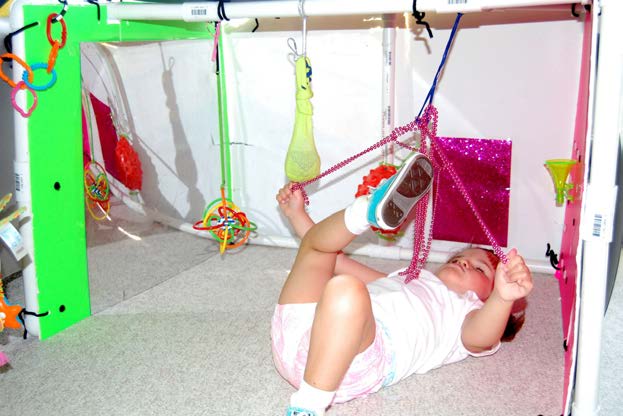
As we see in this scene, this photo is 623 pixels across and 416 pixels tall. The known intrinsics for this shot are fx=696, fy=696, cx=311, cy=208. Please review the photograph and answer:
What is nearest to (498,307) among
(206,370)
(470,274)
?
(470,274)

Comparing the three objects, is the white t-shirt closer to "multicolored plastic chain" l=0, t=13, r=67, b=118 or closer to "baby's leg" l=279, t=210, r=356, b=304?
"baby's leg" l=279, t=210, r=356, b=304

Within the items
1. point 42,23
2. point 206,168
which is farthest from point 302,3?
point 206,168

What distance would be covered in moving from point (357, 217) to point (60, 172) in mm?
827

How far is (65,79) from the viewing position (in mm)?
1782

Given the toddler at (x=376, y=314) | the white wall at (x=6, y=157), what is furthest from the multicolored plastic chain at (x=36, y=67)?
the toddler at (x=376, y=314)

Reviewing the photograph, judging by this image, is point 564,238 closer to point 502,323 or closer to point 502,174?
point 502,174

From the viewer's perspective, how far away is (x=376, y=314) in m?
1.56

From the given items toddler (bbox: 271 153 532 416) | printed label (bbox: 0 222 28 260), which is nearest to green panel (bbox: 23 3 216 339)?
printed label (bbox: 0 222 28 260)

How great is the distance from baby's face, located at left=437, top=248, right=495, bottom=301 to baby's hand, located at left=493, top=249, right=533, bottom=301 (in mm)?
253

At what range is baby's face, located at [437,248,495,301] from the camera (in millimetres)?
1720

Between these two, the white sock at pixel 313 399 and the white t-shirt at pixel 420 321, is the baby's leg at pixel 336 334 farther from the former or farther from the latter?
the white t-shirt at pixel 420 321

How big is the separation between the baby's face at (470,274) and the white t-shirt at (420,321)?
5cm

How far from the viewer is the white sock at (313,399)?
135 centimetres

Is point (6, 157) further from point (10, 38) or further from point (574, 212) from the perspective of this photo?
point (574, 212)
